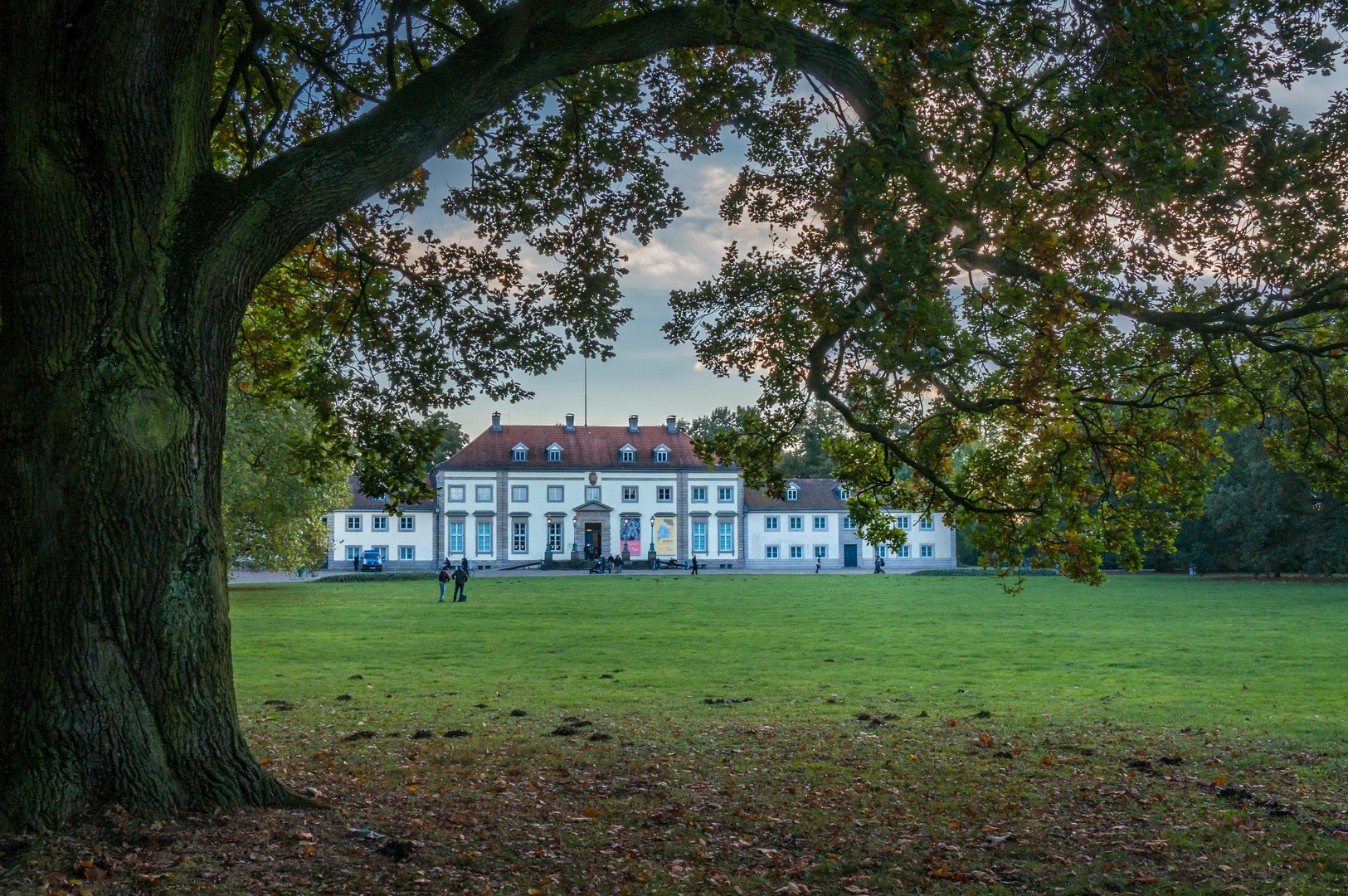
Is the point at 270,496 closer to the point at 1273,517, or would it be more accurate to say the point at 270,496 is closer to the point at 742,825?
the point at 742,825

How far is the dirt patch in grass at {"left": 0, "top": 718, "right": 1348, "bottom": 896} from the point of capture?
434 cm

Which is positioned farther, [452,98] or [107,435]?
[452,98]

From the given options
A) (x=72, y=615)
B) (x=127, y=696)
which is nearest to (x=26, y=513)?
(x=72, y=615)

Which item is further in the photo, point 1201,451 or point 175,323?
point 1201,451

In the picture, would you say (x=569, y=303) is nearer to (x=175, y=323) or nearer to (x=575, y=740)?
(x=575, y=740)

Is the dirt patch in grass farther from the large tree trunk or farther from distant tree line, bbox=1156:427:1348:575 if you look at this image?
distant tree line, bbox=1156:427:1348:575

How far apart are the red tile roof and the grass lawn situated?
47.2 m

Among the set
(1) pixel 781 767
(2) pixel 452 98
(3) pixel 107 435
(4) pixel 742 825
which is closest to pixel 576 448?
(1) pixel 781 767

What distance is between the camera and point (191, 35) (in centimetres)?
523

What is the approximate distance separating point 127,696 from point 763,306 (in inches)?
269

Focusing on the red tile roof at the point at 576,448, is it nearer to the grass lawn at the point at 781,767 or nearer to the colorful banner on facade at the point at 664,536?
the colorful banner on facade at the point at 664,536

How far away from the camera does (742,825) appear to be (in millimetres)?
5500

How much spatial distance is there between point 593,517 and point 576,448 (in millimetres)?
5375

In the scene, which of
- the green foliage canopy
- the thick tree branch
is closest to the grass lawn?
the thick tree branch
